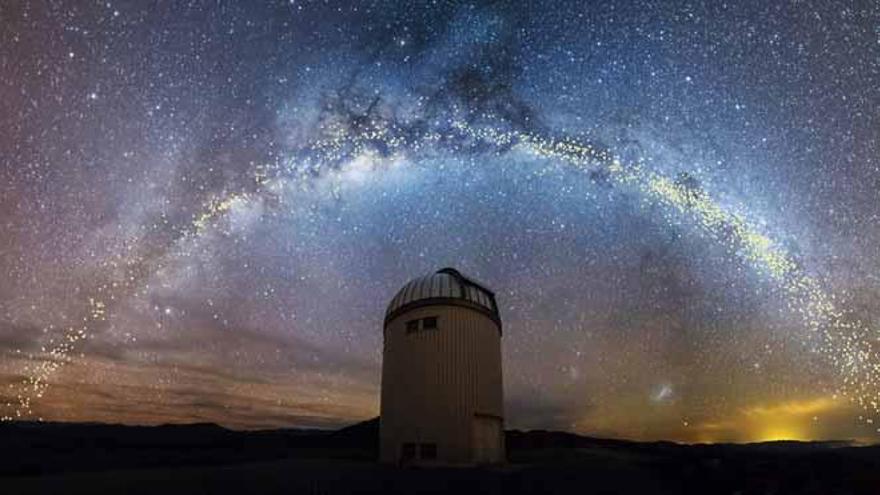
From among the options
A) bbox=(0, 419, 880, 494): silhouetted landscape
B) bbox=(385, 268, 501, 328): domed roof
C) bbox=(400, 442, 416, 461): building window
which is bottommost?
bbox=(0, 419, 880, 494): silhouetted landscape

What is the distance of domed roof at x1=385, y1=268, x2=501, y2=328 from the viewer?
21.2 m

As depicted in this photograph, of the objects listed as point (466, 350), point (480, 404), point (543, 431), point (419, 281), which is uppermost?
point (419, 281)

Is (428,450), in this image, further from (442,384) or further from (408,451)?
(442,384)

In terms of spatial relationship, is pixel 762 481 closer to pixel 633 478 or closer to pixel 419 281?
pixel 633 478

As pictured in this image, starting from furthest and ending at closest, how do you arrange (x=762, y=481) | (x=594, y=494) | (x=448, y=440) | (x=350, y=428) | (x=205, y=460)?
1. (x=350, y=428)
2. (x=205, y=460)
3. (x=448, y=440)
4. (x=762, y=481)
5. (x=594, y=494)

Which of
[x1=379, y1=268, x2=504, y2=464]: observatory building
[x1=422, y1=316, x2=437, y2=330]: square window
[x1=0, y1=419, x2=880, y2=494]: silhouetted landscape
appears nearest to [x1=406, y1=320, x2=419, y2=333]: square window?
[x1=379, y1=268, x2=504, y2=464]: observatory building

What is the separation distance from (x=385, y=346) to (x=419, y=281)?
3475 millimetres

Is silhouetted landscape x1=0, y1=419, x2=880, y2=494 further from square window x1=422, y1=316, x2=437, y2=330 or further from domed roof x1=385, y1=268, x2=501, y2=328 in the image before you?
domed roof x1=385, y1=268, x2=501, y2=328

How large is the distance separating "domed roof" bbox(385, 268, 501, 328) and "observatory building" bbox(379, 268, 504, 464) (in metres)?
0.04

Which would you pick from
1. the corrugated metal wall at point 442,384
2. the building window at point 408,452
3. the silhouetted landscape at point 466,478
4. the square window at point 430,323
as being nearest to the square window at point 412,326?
the corrugated metal wall at point 442,384

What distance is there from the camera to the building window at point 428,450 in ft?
63.5

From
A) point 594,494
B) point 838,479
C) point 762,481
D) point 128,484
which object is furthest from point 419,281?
point 838,479

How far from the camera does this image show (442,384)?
19938mm

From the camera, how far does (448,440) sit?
757 inches
